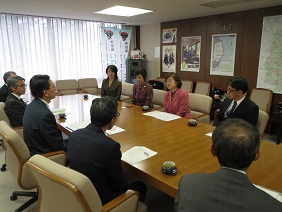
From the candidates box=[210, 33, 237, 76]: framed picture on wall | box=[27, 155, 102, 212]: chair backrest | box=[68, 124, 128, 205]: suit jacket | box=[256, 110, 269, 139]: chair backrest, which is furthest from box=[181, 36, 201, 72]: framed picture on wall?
box=[27, 155, 102, 212]: chair backrest

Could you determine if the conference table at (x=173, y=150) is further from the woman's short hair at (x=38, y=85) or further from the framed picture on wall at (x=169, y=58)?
the framed picture on wall at (x=169, y=58)

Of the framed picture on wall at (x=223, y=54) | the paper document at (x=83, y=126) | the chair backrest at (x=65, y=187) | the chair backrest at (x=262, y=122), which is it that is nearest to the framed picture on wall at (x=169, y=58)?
the framed picture on wall at (x=223, y=54)

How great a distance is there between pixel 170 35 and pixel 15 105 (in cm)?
460

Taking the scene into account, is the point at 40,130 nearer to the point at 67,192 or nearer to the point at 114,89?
the point at 67,192

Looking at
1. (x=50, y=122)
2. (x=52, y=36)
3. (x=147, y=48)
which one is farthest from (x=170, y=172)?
(x=147, y=48)

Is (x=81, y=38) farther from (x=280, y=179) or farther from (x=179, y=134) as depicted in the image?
(x=280, y=179)

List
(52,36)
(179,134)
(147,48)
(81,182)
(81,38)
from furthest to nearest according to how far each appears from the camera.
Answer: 1. (147,48)
2. (81,38)
3. (52,36)
4. (179,134)
5. (81,182)

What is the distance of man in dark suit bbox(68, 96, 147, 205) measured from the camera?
4.50 ft

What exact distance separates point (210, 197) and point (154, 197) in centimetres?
165

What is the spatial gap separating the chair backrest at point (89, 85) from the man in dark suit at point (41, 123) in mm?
3837

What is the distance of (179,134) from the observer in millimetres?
2242

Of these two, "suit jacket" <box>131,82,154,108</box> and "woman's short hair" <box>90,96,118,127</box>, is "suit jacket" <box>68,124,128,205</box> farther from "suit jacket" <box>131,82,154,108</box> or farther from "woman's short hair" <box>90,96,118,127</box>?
"suit jacket" <box>131,82,154,108</box>

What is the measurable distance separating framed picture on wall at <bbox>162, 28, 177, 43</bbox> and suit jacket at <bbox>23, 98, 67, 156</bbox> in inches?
187

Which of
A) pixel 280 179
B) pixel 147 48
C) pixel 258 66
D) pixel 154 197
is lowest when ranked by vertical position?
pixel 154 197
